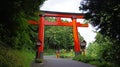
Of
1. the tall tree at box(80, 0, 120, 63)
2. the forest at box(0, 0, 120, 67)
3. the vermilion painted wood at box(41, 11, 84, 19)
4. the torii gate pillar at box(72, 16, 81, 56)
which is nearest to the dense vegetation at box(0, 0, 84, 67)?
the forest at box(0, 0, 120, 67)

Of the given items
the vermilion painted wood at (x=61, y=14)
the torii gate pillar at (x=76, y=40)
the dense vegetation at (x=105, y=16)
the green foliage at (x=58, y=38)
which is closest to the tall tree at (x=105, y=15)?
the dense vegetation at (x=105, y=16)

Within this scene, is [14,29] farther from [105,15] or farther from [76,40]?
[76,40]

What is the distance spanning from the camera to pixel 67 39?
208 ft

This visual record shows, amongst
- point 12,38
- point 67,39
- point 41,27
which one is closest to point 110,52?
point 12,38

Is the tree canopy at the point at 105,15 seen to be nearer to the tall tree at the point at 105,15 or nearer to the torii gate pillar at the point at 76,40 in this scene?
the tall tree at the point at 105,15

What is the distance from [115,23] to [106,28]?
41.1 inches

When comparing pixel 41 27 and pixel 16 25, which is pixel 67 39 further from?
pixel 16 25

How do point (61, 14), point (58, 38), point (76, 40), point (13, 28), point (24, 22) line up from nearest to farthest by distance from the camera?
point (13, 28)
point (24, 22)
point (76, 40)
point (61, 14)
point (58, 38)

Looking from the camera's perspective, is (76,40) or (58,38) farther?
(58,38)

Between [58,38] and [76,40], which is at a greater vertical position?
[76,40]

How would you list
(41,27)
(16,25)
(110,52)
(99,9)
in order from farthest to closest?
(41,27) → (110,52) → (16,25) → (99,9)

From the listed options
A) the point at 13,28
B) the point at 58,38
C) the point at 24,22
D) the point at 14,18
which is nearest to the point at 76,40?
the point at 24,22

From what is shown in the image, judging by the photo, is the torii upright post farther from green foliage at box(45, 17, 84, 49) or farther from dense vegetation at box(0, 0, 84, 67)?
green foliage at box(45, 17, 84, 49)

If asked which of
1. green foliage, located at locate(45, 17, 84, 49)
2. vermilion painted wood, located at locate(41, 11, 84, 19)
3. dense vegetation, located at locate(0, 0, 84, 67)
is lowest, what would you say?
green foliage, located at locate(45, 17, 84, 49)
